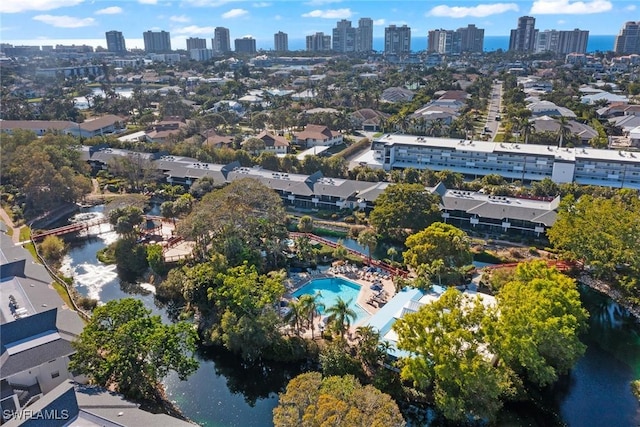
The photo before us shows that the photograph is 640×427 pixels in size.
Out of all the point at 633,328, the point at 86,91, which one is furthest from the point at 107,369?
the point at 86,91

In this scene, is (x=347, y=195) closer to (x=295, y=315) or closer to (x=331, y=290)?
(x=331, y=290)

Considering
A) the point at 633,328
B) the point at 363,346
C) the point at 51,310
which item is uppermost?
the point at 51,310

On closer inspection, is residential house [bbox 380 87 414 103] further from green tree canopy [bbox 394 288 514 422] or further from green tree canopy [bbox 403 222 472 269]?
green tree canopy [bbox 394 288 514 422]

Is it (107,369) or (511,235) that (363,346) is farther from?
(511,235)

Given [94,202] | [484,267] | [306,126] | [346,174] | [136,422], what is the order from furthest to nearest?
[306,126] → [346,174] → [94,202] → [484,267] → [136,422]

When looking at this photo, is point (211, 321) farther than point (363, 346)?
Yes

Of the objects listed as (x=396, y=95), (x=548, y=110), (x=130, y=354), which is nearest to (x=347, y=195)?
(x=130, y=354)
